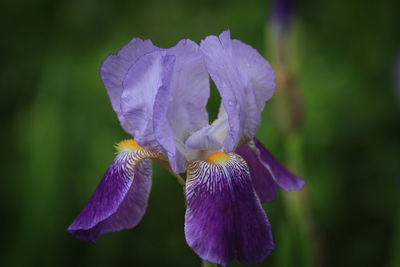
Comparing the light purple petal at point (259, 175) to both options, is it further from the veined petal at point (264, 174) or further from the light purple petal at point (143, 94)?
the light purple petal at point (143, 94)

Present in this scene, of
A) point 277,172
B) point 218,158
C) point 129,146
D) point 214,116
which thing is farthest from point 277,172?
point 214,116

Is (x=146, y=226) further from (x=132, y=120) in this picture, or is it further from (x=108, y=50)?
(x=132, y=120)

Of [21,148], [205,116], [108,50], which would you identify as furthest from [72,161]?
[205,116]

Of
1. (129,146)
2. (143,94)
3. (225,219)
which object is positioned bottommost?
(225,219)

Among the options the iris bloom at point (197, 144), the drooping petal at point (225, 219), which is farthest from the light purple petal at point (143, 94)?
the drooping petal at point (225, 219)

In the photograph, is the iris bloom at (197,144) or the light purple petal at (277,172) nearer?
the iris bloom at (197,144)

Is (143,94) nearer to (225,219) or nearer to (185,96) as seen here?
(185,96)
